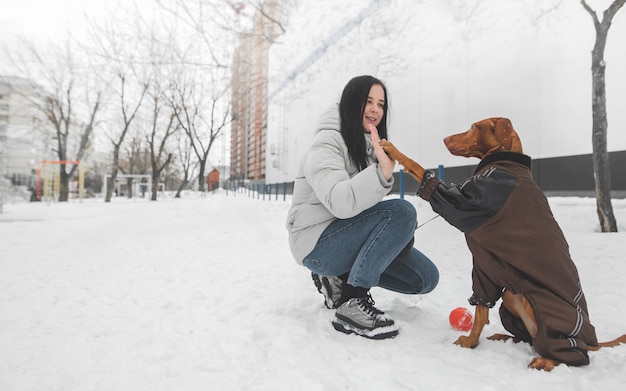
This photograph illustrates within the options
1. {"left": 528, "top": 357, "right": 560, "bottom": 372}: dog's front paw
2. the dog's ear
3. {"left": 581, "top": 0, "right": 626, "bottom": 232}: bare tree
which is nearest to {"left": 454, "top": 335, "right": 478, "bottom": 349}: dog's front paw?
{"left": 528, "top": 357, "right": 560, "bottom": 372}: dog's front paw

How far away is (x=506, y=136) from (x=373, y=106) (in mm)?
703

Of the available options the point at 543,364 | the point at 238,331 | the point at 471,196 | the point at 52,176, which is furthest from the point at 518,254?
the point at 52,176

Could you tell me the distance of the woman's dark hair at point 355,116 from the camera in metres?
1.83

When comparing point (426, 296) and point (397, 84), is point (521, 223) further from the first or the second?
point (397, 84)

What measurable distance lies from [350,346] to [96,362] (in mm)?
1114

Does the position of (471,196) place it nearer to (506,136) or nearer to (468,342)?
(506,136)

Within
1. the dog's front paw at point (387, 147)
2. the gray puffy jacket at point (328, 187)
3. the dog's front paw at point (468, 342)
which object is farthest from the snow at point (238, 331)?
the dog's front paw at point (387, 147)

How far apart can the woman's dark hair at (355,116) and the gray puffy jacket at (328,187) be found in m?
0.04

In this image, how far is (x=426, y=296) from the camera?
2.33 meters

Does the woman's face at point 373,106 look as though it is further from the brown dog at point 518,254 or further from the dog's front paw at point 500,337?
the dog's front paw at point 500,337

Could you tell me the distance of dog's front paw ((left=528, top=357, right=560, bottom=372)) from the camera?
1272 millimetres

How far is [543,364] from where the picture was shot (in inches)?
50.7

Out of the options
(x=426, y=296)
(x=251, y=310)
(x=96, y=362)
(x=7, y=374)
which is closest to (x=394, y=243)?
(x=426, y=296)

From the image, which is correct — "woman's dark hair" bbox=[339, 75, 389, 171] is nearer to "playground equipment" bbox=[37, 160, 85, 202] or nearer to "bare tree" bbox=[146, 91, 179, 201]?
"bare tree" bbox=[146, 91, 179, 201]
